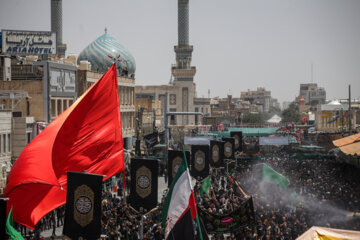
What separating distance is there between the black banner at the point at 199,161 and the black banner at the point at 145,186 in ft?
27.3

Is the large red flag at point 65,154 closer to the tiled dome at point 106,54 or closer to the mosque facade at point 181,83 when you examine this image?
the tiled dome at point 106,54

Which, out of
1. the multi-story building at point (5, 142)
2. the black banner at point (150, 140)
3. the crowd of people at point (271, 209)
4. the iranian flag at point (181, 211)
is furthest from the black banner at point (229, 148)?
the iranian flag at point (181, 211)

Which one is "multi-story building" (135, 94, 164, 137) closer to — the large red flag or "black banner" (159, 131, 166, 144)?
"black banner" (159, 131, 166, 144)


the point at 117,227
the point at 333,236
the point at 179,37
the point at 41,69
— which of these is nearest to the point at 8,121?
the point at 41,69

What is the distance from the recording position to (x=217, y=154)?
26656 millimetres

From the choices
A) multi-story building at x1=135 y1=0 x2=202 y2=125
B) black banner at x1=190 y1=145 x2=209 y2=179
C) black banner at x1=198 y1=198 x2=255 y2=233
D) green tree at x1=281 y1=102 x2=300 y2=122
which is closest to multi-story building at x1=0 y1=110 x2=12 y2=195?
black banner at x1=190 y1=145 x2=209 y2=179

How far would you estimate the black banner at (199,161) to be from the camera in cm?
2278

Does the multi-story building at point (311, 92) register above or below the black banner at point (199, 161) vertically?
above

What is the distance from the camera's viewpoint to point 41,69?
99.0 ft

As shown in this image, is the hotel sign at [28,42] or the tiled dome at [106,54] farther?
the tiled dome at [106,54]

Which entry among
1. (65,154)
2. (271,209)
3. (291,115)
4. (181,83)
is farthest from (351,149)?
(291,115)

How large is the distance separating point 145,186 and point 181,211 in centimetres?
355

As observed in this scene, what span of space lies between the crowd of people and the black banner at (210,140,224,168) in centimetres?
86

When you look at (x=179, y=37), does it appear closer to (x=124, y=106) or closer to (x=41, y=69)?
(x=124, y=106)
